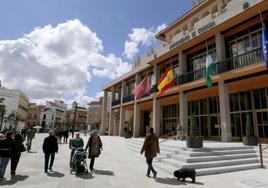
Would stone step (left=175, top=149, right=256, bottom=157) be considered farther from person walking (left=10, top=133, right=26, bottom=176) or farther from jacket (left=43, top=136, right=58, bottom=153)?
person walking (left=10, top=133, right=26, bottom=176)

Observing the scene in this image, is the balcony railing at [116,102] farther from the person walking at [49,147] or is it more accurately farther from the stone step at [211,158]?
the person walking at [49,147]

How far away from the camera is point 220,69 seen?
52.8 feet

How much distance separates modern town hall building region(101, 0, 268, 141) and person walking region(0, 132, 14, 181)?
13487 mm

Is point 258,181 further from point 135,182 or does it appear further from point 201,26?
point 201,26

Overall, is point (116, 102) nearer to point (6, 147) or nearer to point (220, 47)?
point (220, 47)

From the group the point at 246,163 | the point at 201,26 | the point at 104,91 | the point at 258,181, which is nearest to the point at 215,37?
the point at 201,26

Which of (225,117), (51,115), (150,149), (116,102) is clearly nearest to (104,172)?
(150,149)

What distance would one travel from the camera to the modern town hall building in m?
14.8

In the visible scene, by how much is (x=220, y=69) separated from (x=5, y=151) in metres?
14.7

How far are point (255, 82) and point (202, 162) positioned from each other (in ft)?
32.6

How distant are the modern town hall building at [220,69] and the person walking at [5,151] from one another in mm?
13487

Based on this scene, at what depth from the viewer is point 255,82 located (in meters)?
16.0

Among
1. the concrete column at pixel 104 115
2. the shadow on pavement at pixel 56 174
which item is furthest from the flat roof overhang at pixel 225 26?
the concrete column at pixel 104 115

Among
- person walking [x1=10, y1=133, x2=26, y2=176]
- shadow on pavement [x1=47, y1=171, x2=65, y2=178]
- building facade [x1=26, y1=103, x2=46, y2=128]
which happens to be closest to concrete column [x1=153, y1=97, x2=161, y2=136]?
shadow on pavement [x1=47, y1=171, x2=65, y2=178]
